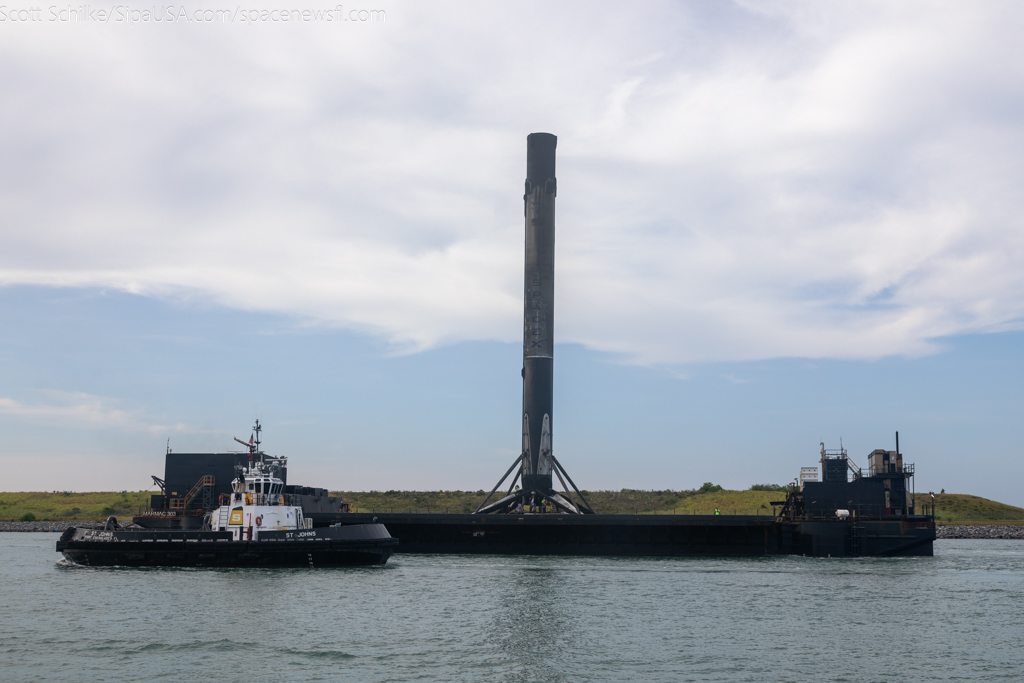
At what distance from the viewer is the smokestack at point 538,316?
77.4 m

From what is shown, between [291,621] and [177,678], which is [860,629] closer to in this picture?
[291,621]

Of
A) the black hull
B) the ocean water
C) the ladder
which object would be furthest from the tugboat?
the ladder

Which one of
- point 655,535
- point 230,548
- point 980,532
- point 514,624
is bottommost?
point 980,532

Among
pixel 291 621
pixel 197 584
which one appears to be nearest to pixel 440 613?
pixel 291 621

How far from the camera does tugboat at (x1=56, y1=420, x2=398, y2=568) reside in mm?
51688

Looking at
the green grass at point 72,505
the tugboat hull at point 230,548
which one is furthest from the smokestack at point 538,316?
the green grass at point 72,505

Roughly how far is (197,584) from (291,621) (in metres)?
13.4

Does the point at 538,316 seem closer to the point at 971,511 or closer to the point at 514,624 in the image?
the point at 514,624

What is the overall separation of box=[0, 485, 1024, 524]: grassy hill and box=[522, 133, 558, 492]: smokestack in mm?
27475

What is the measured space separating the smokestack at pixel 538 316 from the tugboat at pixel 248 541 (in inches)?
969

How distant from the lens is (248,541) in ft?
170

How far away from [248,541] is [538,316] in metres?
35.2

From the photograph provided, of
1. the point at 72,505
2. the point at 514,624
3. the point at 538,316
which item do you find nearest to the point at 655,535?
the point at 538,316

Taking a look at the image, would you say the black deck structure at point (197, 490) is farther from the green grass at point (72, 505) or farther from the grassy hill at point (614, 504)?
the green grass at point (72, 505)
